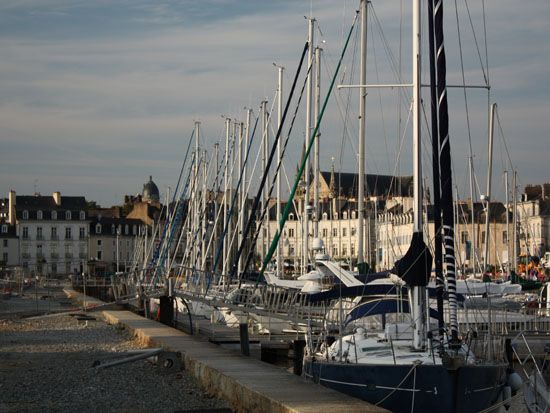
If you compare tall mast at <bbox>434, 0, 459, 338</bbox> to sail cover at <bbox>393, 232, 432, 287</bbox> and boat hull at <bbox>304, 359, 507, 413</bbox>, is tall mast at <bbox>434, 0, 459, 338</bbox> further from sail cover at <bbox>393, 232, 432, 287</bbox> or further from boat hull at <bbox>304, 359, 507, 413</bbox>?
boat hull at <bbox>304, 359, 507, 413</bbox>

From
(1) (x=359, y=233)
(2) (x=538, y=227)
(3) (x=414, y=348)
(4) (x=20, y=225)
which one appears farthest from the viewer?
(4) (x=20, y=225)

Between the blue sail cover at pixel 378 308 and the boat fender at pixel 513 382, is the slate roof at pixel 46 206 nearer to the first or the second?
the blue sail cover at pixel 378 308

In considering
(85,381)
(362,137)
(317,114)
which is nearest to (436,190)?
(85,381)

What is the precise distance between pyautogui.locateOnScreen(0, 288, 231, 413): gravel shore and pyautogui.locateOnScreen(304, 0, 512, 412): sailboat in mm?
2425

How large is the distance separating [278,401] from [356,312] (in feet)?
24.1

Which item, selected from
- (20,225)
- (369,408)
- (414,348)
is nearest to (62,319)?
(414,348)

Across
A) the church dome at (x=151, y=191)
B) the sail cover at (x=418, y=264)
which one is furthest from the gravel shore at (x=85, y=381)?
the church dome at (x=151, y=191)

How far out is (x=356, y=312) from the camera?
22.9m

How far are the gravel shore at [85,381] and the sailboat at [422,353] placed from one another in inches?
95.5

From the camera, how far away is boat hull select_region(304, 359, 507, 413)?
1788 cm

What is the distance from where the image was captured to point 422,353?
747 inches

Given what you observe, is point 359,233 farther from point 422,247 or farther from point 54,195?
point 54,195

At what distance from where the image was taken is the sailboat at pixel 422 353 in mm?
17938

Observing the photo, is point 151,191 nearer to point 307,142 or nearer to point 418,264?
point 307,142
